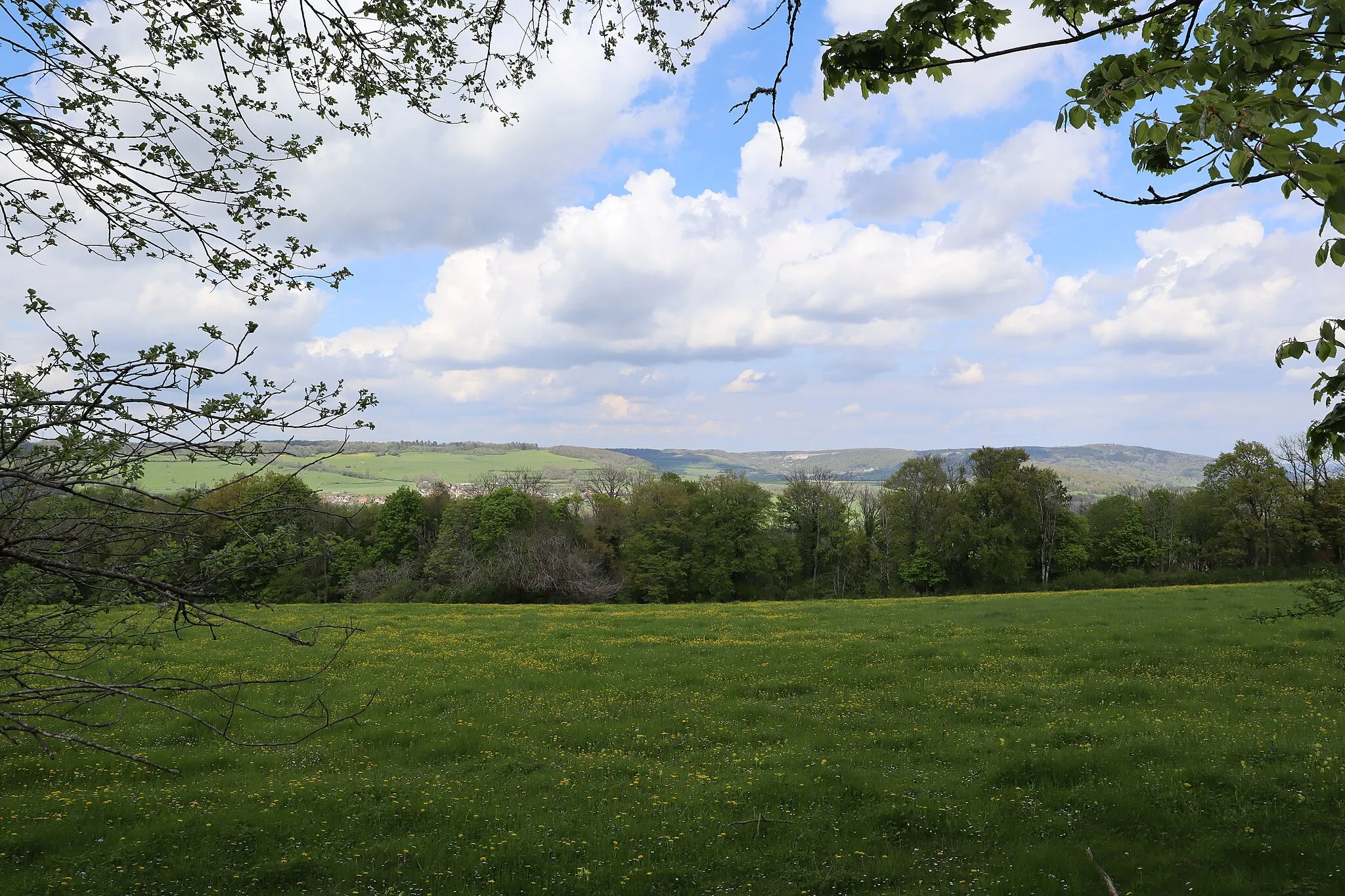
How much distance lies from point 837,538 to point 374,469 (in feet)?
172

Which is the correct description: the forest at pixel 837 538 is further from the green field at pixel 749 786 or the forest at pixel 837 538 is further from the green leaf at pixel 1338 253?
the green leaf at pixel 1338 253

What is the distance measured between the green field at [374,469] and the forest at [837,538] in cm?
794

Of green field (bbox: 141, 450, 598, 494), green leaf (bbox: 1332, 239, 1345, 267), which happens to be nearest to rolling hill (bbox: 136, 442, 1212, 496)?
green field (bbox: 141, 450, 598, 494)

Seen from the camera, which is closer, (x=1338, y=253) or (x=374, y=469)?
(x=1338, y=253)

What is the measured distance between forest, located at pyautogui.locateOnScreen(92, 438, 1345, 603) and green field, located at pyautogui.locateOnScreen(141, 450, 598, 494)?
7942 mm

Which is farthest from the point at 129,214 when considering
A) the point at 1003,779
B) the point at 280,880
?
the point at 1003,779

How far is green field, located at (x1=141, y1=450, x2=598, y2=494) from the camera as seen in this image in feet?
16.7

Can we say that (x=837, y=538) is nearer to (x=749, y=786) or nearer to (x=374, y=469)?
(x=749, y=786)

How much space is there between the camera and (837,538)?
2235 inches

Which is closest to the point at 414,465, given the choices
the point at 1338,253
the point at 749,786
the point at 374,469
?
the point at 374,469

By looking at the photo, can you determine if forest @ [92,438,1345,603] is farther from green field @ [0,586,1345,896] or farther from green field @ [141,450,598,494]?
green field @ [0,586,1345,896]

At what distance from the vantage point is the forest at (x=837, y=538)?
4700 cm

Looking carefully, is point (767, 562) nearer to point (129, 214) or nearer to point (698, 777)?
point (698, 777)

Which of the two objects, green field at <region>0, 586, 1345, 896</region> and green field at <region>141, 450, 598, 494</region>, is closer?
green field at <region>141, 450, 598, 494</region>
